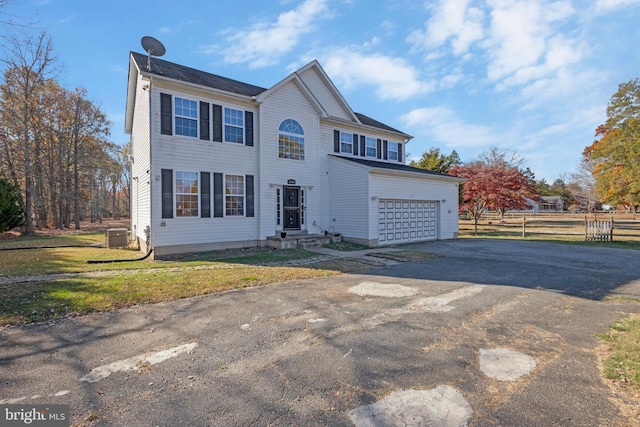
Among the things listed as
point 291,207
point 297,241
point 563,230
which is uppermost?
point 291,207

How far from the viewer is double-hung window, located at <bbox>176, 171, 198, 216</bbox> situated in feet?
38.9

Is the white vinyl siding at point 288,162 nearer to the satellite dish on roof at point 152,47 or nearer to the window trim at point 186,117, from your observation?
the window trim at point 186,117

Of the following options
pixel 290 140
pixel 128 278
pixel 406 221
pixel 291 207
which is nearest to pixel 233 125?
pixel 290 140

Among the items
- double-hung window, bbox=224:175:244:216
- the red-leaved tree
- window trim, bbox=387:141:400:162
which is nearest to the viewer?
double-hung window, bbox=224:175:244:216

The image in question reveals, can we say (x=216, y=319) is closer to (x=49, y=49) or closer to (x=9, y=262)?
(x=9, y=262)

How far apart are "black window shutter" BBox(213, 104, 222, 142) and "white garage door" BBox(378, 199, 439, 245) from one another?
25.2ft

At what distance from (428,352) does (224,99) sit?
40.4 ft

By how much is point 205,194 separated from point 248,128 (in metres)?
3.50

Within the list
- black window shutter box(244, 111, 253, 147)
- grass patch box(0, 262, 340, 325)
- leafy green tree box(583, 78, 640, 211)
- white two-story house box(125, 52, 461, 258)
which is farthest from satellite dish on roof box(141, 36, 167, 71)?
leafy green tree box(583, 78, 640, 211)

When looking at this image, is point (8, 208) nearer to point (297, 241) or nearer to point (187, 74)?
point (187, 74)

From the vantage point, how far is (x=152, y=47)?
12.2m

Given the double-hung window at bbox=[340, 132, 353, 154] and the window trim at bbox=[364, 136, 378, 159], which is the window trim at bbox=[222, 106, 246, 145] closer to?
the double-hung window at bbox=[340, 132, 353, 154]

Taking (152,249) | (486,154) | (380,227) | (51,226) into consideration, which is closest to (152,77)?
(152,249)

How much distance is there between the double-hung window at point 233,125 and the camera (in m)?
13.0
